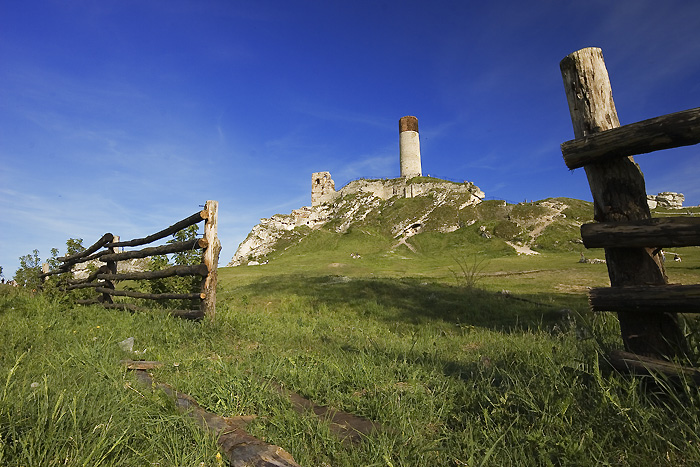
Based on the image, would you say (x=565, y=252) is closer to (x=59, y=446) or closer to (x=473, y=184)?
(x=473, y=184)

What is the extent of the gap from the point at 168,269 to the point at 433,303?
6680mm

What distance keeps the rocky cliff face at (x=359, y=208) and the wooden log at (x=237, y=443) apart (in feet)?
155

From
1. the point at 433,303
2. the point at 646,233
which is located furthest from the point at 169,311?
the point at 646,233

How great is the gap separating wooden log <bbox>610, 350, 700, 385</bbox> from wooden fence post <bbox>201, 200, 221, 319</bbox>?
6576mm

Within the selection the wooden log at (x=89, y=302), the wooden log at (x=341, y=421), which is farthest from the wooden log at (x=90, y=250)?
the wooden log at (x=341, y=421)

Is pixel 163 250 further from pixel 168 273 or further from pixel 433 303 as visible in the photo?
pixel 433 303

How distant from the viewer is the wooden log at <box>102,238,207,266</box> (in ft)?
27.2

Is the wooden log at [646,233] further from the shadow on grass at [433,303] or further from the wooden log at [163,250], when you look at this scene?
the wooden log at [163,250]

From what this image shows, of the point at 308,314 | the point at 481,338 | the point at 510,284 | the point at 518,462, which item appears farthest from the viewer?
the point at 510,284

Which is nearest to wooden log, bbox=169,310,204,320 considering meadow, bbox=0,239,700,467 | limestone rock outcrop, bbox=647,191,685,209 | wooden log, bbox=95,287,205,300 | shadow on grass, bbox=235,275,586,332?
wooden log, bbox=95,287,205,300

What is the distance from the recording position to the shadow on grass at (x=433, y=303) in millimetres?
9094

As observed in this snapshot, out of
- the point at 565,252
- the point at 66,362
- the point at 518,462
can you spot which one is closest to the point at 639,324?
the point at 518,462

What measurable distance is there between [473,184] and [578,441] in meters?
56.8

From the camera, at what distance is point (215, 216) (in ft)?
27.5
